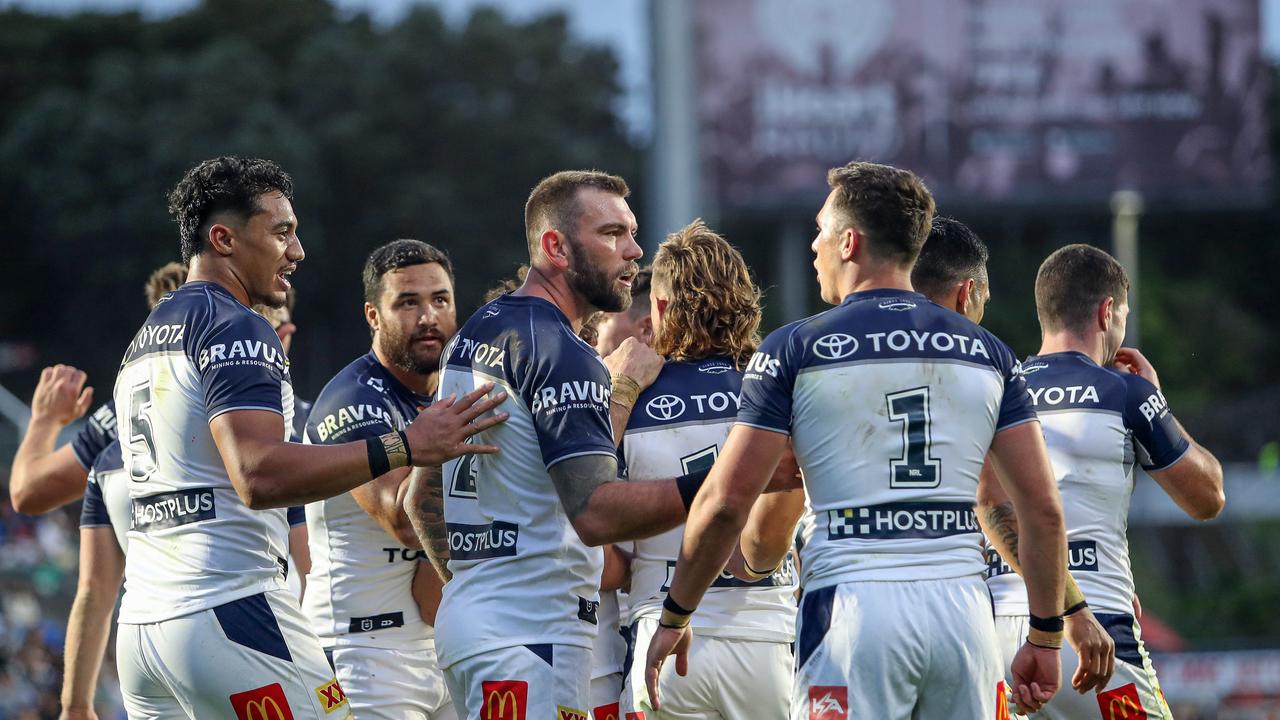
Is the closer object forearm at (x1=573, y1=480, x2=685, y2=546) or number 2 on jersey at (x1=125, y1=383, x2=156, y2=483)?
forearm at (x1=573, y1=480, x2=685, y2=546)

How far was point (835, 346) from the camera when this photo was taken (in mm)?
4695

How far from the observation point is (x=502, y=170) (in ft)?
163

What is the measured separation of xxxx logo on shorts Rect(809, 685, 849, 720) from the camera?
15.0 ft

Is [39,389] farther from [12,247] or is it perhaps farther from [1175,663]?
[12,247]

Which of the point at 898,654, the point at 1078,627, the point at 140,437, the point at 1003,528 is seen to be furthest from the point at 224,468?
the point at 1078,627

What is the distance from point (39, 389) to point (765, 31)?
27224 millimetres

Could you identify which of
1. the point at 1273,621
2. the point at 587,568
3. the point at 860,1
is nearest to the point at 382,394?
the point at 587,568

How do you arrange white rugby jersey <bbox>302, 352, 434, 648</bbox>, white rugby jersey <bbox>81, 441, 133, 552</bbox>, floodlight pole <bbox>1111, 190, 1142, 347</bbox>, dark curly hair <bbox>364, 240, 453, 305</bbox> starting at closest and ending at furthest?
white rugby jersey <bbox>302, 352, 434, 648</bbox> → white rugby jersey <bbox>81, 441, 133, 552</bbox> → dark curly hair <bbox>364, 240, 453, 305</bbox> → floodlight pole <bbox>1111, 190, 1142, 347</bbox>

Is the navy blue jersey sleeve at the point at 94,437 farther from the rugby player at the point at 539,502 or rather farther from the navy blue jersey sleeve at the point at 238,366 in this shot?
the rugby player at the point at 539,502

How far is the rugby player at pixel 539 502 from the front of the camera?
15.6 ft

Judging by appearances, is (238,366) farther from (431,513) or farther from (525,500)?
(525,500)

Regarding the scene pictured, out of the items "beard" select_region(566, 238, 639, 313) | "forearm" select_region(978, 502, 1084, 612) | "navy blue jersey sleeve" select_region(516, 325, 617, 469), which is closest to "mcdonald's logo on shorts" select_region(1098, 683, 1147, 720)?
"forearm" select_region(978, 502, 1084, 612)

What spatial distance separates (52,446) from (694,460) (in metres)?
3.15

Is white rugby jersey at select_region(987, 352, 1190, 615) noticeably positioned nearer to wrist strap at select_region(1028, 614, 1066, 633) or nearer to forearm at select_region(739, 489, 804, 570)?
wrist strap at select_region(1028, 614, 1066, 633)
